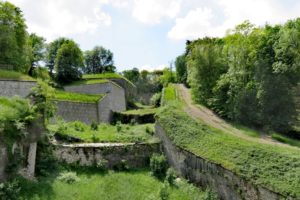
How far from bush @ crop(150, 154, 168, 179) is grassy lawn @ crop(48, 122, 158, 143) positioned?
1.89 meters

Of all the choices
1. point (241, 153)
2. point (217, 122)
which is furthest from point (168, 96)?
point (241, 153)

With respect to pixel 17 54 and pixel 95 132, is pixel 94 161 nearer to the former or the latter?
pixel 95 132

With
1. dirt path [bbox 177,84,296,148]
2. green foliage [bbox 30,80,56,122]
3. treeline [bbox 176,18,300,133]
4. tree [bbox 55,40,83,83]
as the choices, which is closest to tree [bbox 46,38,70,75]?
tree [bbox 55,40,83,83]

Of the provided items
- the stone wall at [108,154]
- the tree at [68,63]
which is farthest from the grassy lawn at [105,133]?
the tree at [68,63]

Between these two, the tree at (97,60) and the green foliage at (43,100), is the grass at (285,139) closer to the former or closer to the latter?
the green foliage at (43,100)

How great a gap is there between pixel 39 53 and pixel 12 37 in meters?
15.4

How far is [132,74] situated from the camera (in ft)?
249

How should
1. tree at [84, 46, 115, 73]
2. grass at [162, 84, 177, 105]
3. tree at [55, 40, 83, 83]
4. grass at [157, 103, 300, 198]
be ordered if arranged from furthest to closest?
tree at [84, 46, 115, 73] → tree at [55, 40, 83, 83] → grass at [162, 84, 177, 105] → grass at [157, 103, 300, 198]

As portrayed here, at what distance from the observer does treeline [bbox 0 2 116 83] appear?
104 feet

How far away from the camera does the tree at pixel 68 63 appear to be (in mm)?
44312

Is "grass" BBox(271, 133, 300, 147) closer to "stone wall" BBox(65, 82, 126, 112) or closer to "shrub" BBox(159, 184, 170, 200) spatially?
"shrub" BBox(159, 184, 170, 200)

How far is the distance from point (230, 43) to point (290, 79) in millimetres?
6397

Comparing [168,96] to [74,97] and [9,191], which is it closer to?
[74,97]

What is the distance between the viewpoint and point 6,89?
24.8 meters
